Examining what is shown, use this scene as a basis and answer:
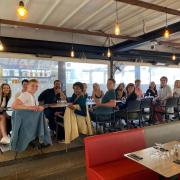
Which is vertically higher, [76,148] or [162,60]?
[162,60]

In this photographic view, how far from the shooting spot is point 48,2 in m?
3.85

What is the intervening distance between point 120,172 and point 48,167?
1.48 metres

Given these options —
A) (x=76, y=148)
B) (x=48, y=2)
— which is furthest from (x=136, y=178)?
(x=48, y=2)

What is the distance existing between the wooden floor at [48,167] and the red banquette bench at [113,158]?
67 cm

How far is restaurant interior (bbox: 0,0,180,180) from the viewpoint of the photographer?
2.50m

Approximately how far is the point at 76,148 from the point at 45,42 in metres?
3.21

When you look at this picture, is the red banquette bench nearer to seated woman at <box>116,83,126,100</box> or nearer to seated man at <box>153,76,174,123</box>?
seated woman at <box>116,83,126,100</box>

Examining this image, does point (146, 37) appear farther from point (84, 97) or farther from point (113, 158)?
point (113, 158)

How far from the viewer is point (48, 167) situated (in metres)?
3.29

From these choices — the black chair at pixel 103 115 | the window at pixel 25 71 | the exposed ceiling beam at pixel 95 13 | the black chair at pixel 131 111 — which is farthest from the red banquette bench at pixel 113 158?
the window at pixel 25 71

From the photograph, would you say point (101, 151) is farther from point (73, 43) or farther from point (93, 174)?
point (73, 43)

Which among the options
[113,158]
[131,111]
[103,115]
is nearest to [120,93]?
[131,111]

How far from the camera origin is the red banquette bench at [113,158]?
2.26 meters

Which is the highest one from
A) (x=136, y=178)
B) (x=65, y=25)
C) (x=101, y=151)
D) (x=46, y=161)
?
(x=65, y=25)
